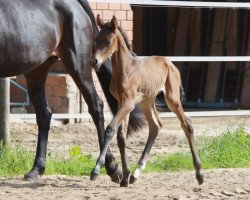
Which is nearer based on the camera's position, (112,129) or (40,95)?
(112,129)

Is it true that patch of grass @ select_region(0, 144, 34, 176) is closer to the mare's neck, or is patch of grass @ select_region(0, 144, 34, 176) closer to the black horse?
the black horse

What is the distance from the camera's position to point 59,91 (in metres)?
11.4

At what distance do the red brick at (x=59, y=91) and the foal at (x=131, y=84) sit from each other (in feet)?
11.8

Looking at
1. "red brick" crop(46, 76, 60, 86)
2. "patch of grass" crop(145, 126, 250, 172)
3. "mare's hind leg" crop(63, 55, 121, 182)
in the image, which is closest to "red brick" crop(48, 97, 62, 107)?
"red brick" crop(46, 76, 60, 86)

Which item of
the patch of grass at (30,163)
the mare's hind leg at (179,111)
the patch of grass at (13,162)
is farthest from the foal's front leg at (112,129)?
the patch of grass at (13,162)

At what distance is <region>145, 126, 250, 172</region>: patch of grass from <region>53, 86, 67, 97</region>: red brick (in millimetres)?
2543

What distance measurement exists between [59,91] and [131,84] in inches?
171

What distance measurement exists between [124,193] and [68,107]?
438cm

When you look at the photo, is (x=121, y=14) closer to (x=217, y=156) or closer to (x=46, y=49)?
(x=217, y=156)

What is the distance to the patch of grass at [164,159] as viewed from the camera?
815 centimetres

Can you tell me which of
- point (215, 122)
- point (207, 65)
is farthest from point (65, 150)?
point (207, 65)

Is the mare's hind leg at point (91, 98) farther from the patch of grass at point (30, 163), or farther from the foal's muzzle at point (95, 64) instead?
the foal's muzzle at point (95, 64)

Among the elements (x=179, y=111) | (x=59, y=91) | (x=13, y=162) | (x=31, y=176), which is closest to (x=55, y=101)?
(x=59, y=91)

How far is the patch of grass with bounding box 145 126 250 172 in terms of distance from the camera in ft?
28.1
